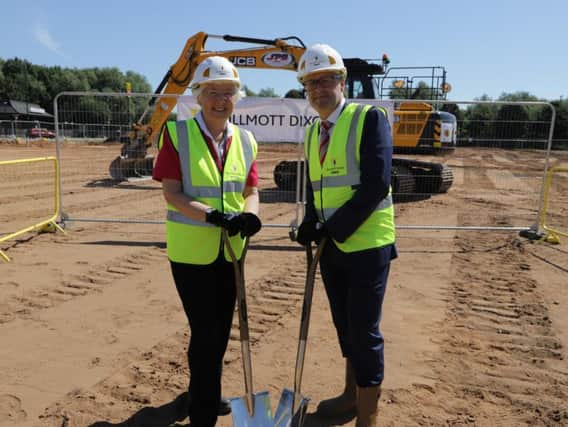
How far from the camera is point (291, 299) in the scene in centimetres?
552

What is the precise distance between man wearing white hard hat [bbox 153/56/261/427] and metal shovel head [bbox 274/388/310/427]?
1.30 feet

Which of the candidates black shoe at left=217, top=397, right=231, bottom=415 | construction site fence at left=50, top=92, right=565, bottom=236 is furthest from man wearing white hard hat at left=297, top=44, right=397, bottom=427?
construction site fence at left=50, top=92, right=565, bottom=236

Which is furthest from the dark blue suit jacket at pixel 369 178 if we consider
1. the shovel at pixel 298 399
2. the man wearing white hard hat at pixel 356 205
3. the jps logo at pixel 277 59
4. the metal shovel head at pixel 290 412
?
the jps logo at pixel 277 59

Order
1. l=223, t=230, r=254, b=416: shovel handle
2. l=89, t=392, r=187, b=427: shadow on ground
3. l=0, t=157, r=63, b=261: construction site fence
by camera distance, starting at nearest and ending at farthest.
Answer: l=223, t=230, r=254, b=416: shovel handle
l=89, t=392, r=187, b=427: shadow on ground
l=0, t=157, r=63, b=261: construction site fence

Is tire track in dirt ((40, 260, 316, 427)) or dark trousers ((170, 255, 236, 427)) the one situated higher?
dark trousers ((170, 255, 236, 427))

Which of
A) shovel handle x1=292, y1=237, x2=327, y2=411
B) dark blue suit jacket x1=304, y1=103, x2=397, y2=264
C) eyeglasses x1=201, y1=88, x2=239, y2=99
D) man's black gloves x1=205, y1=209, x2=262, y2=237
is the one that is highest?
eyeglasses x1=201, y1=88, x2=239, y2=99

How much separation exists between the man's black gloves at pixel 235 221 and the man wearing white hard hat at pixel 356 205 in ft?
1.05

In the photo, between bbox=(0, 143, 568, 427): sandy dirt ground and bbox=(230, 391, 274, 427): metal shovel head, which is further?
bbox=(0, 143, 568, 427): sandy dirt ground

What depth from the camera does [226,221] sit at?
107 inches

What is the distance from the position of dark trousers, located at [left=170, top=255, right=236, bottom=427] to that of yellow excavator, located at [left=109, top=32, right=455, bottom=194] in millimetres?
9420

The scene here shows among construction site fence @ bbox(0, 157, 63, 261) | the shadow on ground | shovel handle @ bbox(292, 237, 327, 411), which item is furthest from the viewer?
construction site fence @ bbox(0, 157, 63, 261)

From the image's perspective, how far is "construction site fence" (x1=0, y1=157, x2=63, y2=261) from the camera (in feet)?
27.2

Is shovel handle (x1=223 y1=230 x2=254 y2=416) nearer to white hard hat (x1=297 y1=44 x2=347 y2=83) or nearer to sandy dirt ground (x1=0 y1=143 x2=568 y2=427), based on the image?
sandy dirt ground (x1=0 y1=143 x2=568 y2=427)

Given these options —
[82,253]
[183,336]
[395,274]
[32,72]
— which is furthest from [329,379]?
[32,72]
